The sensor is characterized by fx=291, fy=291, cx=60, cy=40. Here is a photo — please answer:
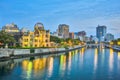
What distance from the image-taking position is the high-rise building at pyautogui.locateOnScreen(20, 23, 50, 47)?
521 feet

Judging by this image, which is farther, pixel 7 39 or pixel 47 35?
pixel 47 35

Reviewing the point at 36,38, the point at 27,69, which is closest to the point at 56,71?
the point at 27,69

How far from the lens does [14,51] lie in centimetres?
8125

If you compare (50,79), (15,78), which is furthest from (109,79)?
(15,78)

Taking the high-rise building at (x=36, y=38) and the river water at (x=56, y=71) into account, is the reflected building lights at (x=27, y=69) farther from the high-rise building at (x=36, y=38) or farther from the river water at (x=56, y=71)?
the high-rise building at (x=36, y=38)

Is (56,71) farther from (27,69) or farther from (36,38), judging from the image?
(36,38)

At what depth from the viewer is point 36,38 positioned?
171 m

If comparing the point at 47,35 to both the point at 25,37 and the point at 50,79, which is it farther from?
the point at 50,79

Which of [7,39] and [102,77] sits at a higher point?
[7,39]

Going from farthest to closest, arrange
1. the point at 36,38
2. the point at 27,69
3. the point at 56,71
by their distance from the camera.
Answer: the point at 36,38, the point at 27,69, the point at 56,71

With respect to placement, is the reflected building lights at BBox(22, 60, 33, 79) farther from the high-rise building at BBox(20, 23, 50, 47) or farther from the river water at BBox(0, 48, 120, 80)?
the high-rise building at BBox(20, 23, 50, 47)

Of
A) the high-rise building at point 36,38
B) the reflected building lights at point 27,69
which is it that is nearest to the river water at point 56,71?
the reflected building lights at point 27,69

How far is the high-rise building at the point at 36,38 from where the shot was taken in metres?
159

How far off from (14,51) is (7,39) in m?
23.0
